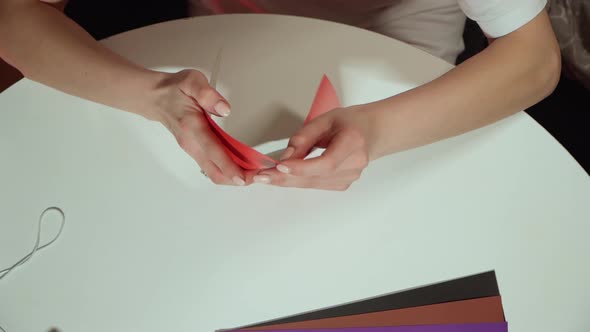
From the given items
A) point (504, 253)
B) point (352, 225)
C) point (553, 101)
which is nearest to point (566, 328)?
point (504, 253)

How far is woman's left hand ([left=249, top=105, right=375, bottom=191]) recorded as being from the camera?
0.63 meters

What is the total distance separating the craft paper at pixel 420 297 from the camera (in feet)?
2.18

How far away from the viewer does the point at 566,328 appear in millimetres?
662

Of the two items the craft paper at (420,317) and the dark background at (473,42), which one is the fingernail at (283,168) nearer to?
the craft paper at (420,317)

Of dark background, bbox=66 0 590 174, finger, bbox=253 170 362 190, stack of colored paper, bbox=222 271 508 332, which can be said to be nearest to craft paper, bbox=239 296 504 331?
stack of colored paper, bbox=222 271 508 332

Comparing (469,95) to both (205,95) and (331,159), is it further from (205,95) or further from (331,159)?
(205,95)

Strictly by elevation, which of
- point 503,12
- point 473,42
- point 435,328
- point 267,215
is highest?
point 473,42

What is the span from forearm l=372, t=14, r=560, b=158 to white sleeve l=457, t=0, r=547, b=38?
1 cm

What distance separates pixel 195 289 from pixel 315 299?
152mm

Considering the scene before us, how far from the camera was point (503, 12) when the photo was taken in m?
0.68

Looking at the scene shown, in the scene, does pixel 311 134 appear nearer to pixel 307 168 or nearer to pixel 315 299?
pixel 307 168

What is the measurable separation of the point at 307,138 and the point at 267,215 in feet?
0.45

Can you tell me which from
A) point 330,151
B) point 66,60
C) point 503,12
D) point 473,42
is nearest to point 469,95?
point 503,12

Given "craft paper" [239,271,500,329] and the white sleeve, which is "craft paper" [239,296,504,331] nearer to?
"craft paper" [239,271,500,329]
